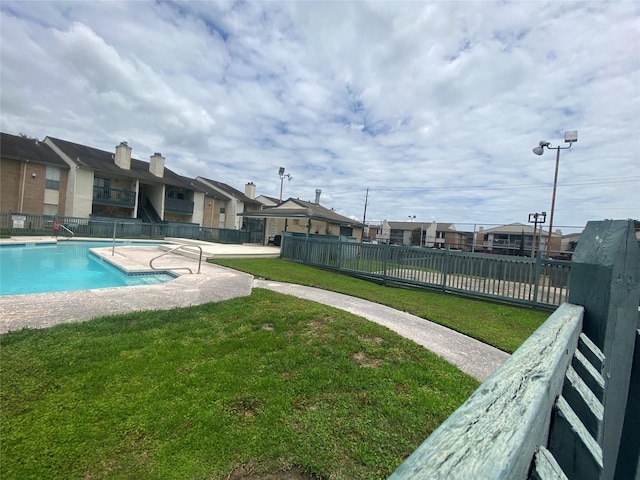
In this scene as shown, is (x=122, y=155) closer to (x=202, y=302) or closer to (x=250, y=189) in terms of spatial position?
(x=250, y=189)

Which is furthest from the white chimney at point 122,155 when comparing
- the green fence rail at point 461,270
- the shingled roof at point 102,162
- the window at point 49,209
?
the green fence rail at point 461,270

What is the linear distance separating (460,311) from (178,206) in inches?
1373

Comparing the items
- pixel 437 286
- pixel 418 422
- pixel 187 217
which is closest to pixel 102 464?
pixel 418 422

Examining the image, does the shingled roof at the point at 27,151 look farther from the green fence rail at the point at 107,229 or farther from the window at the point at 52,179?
the green fence rail at the point at 107,229

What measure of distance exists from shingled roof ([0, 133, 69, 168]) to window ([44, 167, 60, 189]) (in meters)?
0.66

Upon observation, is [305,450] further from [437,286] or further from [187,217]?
[187,217]

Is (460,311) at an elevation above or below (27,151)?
below

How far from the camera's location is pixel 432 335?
5.69 meters

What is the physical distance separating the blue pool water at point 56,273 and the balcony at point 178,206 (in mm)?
19365

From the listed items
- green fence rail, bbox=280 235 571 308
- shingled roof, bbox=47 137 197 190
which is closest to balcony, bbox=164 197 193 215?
shingled roof, bbox=47 137 197 190

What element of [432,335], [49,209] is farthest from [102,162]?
[432,335]

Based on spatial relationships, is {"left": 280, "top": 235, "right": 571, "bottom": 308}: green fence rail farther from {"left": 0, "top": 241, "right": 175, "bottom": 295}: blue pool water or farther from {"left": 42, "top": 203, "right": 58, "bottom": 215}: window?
{"left": 42, "top": 203, "right": 58, "bottom": 215}: window

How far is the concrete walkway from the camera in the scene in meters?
4.87

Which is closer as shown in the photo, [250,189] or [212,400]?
[212,400]
